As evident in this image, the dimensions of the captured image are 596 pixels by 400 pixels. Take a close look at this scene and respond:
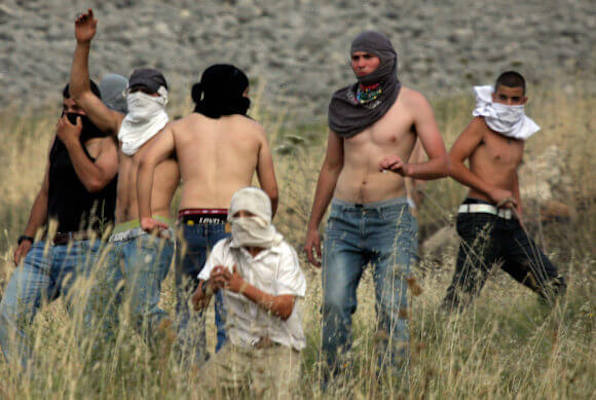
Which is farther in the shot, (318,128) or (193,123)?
(318,128)

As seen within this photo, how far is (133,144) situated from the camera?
19.7 feet

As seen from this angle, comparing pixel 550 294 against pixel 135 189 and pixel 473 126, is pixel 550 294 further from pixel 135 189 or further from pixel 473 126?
pixel 135 189

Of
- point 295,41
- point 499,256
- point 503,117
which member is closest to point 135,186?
point 499,256

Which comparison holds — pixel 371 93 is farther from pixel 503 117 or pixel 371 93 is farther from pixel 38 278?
pixel 38 278

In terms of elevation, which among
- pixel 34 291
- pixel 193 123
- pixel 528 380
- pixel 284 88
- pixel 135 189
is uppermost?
pixel 284 88

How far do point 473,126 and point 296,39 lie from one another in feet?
51.0

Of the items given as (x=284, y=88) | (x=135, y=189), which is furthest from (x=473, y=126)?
(x=284, y=88)

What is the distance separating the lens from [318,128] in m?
16.0

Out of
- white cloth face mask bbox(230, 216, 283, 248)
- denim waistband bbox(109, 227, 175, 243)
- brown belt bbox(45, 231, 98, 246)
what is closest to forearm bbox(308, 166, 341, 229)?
denim waistband bbox(109, 227, 175, 243)

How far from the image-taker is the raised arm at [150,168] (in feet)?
18.5

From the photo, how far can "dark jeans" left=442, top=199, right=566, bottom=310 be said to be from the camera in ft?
21.5

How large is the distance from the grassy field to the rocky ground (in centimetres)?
754

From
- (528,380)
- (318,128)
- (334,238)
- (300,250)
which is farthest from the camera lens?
(318,128)

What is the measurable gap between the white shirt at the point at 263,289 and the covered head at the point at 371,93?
1169 mm
